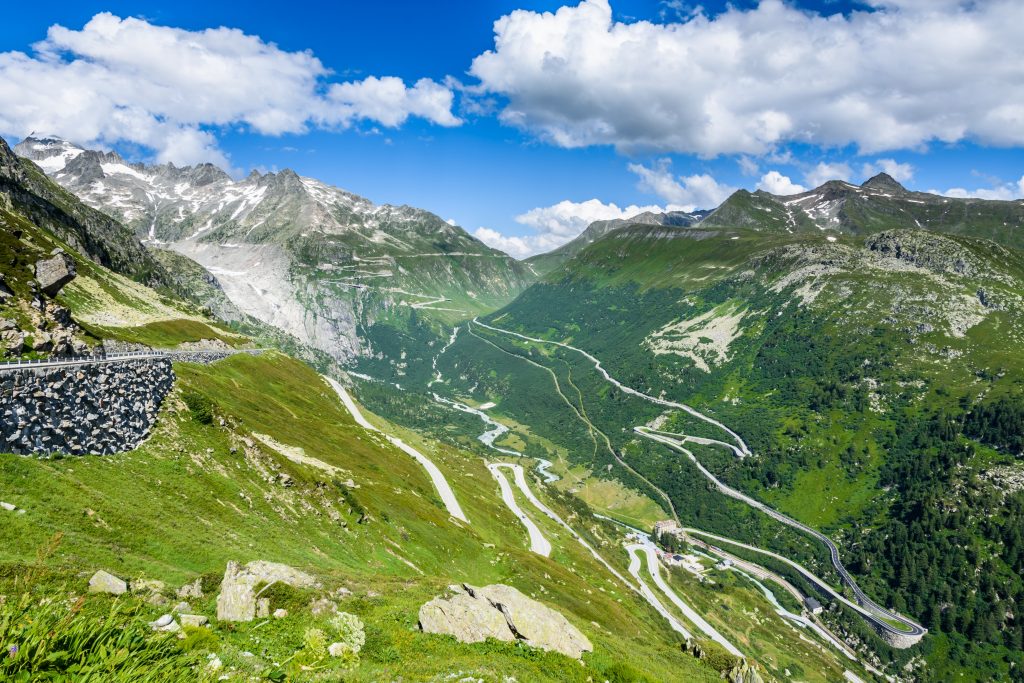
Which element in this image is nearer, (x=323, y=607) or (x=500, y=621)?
(x=323, y=607)

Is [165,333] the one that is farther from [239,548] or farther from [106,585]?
[106,585]

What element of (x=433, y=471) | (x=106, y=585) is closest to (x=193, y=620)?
(x=106, y=585)

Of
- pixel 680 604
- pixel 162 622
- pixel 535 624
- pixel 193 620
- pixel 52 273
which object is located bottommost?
pixel 680 604

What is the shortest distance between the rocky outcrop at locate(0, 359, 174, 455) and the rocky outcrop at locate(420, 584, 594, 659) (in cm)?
3252

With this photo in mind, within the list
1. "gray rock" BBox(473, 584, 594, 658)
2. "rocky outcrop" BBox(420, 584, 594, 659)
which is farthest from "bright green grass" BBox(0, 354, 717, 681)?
"gray rock" BBox(473, 584, 594, 658)

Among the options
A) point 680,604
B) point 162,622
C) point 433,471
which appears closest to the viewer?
point 162,622

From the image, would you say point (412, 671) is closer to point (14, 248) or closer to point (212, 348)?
point (14, 248)

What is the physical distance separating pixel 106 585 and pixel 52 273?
7712 cm

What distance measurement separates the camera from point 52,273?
254ft

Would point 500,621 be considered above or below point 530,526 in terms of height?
above

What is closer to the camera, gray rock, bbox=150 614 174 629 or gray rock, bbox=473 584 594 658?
gray rock, bbox=150 614 174 629

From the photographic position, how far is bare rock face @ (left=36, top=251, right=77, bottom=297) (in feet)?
248

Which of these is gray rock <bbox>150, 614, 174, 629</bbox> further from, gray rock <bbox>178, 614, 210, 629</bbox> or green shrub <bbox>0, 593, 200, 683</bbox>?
green shrub <bbox>0, 593, 200, 683</bbox>

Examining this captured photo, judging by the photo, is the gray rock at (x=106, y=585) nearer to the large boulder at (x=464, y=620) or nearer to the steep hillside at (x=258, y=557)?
the steep hillside at (x=258, y=557)
